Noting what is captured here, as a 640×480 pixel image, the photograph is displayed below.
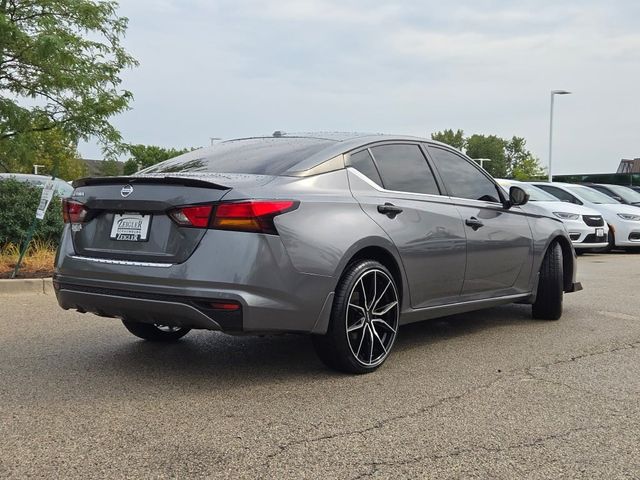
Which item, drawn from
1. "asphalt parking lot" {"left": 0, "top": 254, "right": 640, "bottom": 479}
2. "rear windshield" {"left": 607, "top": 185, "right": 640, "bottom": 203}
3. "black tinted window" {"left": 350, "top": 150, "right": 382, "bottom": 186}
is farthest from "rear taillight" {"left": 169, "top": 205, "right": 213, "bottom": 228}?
"rear windshield" {"left": 607, "top": 185, "right": 640, "bottom": 203}

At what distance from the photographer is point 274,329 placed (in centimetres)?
427

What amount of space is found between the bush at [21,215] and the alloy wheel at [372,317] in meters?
7.21

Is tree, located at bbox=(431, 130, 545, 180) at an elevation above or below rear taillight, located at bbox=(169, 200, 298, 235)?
above

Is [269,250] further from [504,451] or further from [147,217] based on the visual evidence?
[504,451]

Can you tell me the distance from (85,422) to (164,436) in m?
0.49

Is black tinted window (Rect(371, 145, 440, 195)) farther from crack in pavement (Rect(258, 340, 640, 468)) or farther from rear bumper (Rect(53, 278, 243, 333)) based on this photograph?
rear bumper (Rect(53, 278, 243, 333))

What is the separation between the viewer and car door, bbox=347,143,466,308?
497 centimetres

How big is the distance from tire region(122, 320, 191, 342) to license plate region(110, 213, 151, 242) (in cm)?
129

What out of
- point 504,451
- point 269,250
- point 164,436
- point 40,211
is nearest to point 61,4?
point 40,211

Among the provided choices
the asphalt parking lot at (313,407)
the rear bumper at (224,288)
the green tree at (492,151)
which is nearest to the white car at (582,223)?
the asphalt parking lot at (313,407)

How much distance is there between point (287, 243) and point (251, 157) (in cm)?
101

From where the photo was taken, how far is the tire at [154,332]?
18.5ft

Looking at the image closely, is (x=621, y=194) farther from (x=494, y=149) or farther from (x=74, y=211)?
(x=494, y=149)

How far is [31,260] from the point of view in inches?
400
